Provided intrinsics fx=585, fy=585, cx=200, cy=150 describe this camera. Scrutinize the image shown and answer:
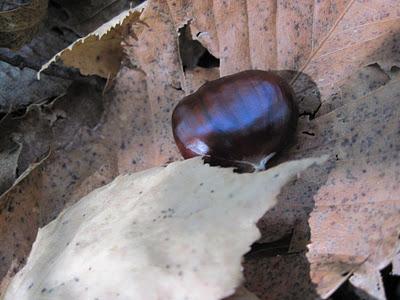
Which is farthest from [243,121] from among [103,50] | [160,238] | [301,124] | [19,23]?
[19,23]

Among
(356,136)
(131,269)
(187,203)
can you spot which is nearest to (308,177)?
(356,136)

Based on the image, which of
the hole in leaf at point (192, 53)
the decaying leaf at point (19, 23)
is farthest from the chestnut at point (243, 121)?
the decaying leaf at point (19, 23)

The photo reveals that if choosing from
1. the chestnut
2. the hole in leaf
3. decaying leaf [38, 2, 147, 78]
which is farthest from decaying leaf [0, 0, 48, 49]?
the chestnut

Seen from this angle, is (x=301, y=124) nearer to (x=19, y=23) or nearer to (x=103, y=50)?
(x=103, y=50)

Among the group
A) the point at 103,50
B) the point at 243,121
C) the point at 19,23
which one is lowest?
the point at 243,121

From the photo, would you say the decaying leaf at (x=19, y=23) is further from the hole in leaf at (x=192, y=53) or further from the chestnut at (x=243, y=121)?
the chestnut at (x=243, y=121)

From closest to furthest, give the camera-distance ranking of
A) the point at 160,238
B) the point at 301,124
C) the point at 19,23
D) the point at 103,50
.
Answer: the point at 160,238 → the point at 301,124 → the point at 103,50 → the point at 19,23
